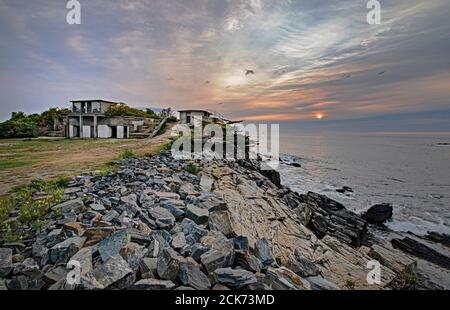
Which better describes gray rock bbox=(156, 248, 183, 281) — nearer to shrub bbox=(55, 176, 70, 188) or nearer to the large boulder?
shrub bbox=(55, 176, 70, 188)

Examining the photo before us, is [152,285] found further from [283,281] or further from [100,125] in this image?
[100,125]

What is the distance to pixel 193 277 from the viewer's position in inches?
104

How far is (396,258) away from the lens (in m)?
7.93

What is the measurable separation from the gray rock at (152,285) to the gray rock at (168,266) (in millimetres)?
110

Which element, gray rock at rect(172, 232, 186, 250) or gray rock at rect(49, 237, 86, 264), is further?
gray rock at rect(172, 232, 186, 250)

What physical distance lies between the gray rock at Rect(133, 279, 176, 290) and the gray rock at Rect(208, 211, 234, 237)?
1776 millimetres

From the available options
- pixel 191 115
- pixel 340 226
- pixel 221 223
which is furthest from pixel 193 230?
pixel 191 115

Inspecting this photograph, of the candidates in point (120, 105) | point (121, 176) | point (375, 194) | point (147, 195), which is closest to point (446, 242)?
point (375, 194)

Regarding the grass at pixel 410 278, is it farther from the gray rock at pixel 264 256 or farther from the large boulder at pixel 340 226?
the gray rock at pixel 264 256

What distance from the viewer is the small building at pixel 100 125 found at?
27.7 metres

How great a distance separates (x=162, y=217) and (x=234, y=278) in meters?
2.10

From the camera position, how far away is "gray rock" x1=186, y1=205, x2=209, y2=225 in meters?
4.35

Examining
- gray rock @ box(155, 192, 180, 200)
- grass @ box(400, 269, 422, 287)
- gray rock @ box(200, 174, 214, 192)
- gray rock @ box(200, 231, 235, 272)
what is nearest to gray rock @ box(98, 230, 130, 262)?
gray rock @ box(200, 231, 235, 272)
